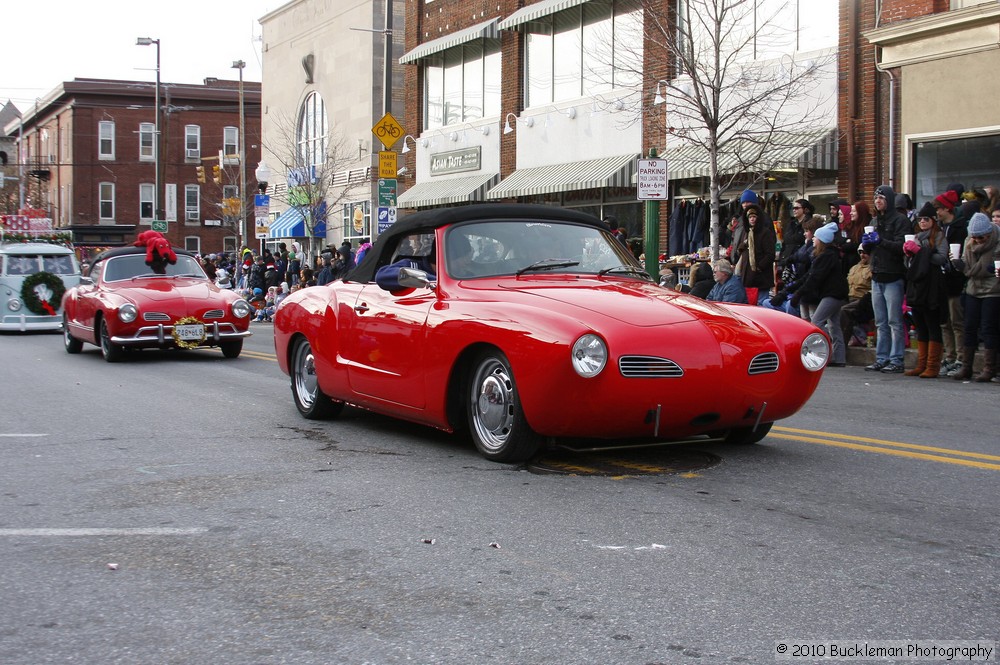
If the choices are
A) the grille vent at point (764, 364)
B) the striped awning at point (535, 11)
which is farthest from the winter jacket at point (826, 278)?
the striped awning at point (535, 11)

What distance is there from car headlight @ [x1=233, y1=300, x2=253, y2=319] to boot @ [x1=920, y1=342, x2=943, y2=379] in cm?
877

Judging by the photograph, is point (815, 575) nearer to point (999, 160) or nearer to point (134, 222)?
point (999, 160)

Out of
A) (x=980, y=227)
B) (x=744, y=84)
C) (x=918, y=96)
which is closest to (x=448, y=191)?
(x=744, y=84)

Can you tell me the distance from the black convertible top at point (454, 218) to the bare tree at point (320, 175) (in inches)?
1271

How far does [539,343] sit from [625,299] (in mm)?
799

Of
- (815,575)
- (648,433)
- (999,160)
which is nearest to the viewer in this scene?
(815,575)

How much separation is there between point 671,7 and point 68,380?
15906mm

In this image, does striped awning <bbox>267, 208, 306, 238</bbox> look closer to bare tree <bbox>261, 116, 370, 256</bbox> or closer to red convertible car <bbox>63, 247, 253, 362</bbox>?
bare tree <bbox>261, 116, 370, 256</bbox>

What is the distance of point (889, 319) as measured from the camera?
1374cm

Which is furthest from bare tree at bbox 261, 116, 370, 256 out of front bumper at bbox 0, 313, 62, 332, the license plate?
the license plate

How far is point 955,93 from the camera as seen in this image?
18.8m

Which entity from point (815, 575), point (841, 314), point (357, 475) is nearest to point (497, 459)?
point (357, 475)

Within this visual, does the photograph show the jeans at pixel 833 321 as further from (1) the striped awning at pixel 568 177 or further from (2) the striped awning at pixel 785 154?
(1) the striped awning at pixel 568 177

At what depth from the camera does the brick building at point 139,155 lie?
230ft
